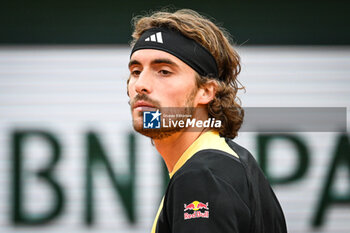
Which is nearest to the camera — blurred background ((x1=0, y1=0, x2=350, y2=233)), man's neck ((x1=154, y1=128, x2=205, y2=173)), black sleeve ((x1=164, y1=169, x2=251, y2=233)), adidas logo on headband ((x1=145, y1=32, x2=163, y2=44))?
black sleeve ((x1=164, y1=169, x2=251, y2=233))

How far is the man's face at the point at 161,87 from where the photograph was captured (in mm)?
2213

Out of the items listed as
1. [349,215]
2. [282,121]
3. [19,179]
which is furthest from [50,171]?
[349,215]

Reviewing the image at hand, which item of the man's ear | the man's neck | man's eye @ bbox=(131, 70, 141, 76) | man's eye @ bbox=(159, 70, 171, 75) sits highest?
man's eye @ bbox=(131, 70, 141, 76)

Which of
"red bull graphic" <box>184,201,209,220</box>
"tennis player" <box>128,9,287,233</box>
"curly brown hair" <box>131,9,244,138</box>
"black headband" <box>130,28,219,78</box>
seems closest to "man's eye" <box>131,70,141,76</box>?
"tennis player" <box>128,9,287,233</box>

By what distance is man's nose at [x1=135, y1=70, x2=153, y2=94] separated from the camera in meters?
2.20

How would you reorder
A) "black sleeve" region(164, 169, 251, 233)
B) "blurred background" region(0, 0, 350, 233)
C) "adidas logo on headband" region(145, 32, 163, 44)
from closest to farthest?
"black sleeve" region(164, 169, 251, 233)
"adidas logo on headband" region(145, 32, 163, 44)
"blurred background" region(0, 0, 350, 233)

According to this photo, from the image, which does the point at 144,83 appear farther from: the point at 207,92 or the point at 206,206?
the point at 206,206

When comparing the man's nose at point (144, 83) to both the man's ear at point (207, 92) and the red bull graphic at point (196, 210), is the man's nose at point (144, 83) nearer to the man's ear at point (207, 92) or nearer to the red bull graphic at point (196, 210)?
the man's ear at point (207, 92)

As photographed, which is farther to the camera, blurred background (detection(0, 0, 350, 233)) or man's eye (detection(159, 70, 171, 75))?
blurred background (detection(0, 0, 350, 233))

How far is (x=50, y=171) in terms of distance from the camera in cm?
597

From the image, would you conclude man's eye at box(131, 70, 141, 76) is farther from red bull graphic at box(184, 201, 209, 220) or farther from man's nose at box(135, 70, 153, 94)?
red bull graphic at box(184, 201, 209, 220)

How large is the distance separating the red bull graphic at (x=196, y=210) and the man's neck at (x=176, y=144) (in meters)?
0.57

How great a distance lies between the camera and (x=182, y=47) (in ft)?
7.47

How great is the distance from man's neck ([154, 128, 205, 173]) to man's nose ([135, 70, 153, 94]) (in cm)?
24
